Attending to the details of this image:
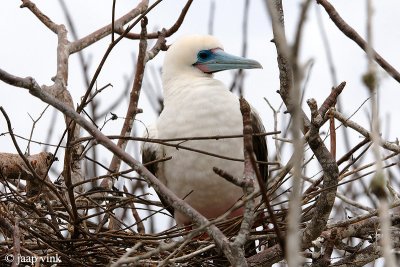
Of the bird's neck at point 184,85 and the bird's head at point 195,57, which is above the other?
the bird's head at point 195,57

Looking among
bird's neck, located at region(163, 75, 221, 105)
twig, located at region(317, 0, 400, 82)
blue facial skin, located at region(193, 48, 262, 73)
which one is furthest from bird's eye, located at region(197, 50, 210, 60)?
twig, located at region(317, 0, 400, 82)

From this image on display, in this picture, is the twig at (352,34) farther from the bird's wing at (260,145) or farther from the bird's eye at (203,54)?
the bird's eye at (203,54)

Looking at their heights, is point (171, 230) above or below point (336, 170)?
above

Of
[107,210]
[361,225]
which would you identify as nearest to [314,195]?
Result: [361,225]

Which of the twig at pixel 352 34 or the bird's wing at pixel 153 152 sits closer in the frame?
the twig at pixel 352 34

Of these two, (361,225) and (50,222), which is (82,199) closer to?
(50,222)

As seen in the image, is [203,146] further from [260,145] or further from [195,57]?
[195,57]

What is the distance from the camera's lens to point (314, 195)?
3.35m

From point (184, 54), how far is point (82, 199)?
123 centimetres

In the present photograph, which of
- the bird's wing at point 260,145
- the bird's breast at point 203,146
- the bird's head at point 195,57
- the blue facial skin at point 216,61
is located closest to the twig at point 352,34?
the bird's breast at point 203,146

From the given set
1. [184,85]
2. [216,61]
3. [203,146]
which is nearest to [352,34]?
[203,146]

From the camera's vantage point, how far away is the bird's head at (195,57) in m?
4.55

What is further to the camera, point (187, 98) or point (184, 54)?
point (184, 54)

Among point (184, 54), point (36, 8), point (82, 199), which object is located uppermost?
point (36, 8)
